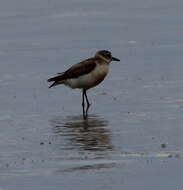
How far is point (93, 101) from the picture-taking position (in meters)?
16.0

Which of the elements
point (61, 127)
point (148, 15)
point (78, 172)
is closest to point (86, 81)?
point (61, 127)

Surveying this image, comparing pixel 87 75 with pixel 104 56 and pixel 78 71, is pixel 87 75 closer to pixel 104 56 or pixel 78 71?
pixel 78 71

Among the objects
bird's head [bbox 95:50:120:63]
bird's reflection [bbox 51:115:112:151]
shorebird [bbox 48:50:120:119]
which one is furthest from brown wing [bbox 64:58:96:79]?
bird's reflection [bbox 51:115:112:151]

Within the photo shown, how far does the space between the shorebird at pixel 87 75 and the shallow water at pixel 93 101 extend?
9.4 inches

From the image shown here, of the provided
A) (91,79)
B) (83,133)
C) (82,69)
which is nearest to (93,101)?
(91,79)

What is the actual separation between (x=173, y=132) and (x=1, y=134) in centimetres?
226

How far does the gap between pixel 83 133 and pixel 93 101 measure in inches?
117

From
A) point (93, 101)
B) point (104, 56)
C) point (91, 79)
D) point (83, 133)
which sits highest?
point (83, 133)

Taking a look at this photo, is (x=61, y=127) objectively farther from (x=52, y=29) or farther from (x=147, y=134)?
(x=52, y=29)

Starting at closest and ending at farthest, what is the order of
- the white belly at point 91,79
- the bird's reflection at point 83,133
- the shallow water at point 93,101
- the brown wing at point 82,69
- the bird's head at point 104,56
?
the shallow water at point 93,101, the bird's reflection at point 83,133, the white belly at point 91,79, the brown wing at point 82,69, the bird's head at point 104,56

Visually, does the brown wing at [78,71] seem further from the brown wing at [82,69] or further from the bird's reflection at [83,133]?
the bird's reflection at [83,133]

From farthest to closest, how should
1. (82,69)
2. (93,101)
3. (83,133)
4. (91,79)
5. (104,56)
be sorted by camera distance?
(104,56), (82,69), (91,79), (93,101), (83,133)

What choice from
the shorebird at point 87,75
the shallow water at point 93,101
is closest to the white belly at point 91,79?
the shorebird at point 87,75

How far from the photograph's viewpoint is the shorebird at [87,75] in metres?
16.4
